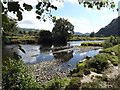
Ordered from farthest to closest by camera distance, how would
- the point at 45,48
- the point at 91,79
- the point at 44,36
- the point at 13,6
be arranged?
1. the point at 44,36
2. the point at 45,48
3. the point at 91,79
4. the point at 13,6

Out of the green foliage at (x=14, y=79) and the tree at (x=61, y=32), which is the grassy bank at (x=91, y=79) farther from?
the tree at (x=61, y=32)

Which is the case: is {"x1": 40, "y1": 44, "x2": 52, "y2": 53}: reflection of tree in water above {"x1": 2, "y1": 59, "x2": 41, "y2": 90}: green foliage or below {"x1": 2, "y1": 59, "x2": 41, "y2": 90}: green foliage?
below

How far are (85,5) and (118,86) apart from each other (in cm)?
310

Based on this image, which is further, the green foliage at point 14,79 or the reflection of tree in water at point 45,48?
the reflection of tree in water at point 45,48

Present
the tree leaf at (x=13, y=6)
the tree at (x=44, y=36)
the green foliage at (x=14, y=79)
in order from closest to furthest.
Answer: the tree leaf at (x=13, y=6) → the green foliage at (x=14, y=79) → the tree at (x=44, y=36)

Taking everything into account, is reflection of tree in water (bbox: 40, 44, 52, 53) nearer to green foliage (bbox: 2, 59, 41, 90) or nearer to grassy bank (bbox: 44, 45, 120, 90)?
grassy bank (bbox: 44, 45, 120, 90)

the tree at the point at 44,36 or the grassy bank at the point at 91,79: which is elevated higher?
the tree at the point at 44,36

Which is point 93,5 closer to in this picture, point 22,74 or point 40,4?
point 40,4

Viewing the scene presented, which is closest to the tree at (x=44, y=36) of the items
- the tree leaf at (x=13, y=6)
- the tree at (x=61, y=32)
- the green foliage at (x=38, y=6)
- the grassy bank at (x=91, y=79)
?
the tree at (x=61, y=32)

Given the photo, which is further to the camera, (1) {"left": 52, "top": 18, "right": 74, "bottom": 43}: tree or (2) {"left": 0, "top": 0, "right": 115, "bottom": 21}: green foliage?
(1) {"left": 52, "top": 18, "right": 74, "bottom": 43}: tree

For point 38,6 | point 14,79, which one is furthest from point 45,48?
point 38,6

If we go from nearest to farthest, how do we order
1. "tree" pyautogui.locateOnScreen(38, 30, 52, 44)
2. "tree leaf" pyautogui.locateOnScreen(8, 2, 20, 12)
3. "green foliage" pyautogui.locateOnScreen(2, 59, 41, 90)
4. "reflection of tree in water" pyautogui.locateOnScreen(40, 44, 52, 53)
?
1. "tree leaf" pyautogui.locateOnScreen(8, 2, 20, 12)
2. "green foliage" pyautogui.locateOnScreen(2, 59, 41, 90)
3. "reflection of tree in water" pyautogui.locateOnScreen(40, 44, 52, 53)
4. "tree" pyautogui.locateOnScreen(38, 30, 52, 44)

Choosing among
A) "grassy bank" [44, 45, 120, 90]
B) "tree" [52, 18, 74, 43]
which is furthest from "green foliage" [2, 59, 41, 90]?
"tree" [52, 18, 74, 43]

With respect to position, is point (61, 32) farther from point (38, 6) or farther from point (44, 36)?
point (38, 6)
